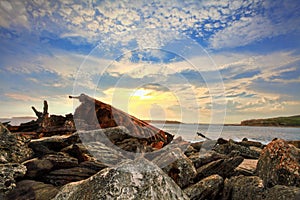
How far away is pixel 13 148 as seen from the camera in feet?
21.9

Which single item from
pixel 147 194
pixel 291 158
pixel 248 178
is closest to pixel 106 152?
pixel 147 194

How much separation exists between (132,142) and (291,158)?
4.27 m

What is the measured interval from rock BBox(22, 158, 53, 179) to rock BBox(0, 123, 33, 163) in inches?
26.4

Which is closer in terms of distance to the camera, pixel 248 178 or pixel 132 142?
pixel 248 178

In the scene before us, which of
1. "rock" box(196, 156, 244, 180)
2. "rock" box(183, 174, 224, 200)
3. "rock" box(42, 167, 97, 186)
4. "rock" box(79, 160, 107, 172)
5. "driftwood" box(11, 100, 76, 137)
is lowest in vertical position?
"rock" box(183, 174, 224, 200)

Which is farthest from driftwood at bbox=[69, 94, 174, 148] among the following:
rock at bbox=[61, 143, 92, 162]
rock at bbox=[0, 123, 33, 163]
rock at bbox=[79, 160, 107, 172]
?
rock at bbox=[0, 123, 33, 163]

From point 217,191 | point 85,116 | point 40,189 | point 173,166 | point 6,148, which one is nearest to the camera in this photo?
point 40,189

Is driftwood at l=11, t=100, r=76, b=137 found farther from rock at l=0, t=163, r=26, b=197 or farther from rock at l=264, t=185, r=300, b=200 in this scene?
rock at l=264, t=185, r=300, b=200

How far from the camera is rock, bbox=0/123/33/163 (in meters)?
6.33

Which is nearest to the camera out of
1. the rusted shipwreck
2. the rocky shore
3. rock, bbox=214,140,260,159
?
the rocky shore

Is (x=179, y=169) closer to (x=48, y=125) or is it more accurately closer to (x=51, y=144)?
(x=51, y=144)

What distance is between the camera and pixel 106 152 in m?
6.64

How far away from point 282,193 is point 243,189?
2.81 feet

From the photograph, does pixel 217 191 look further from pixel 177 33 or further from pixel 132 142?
pixel 177 33
